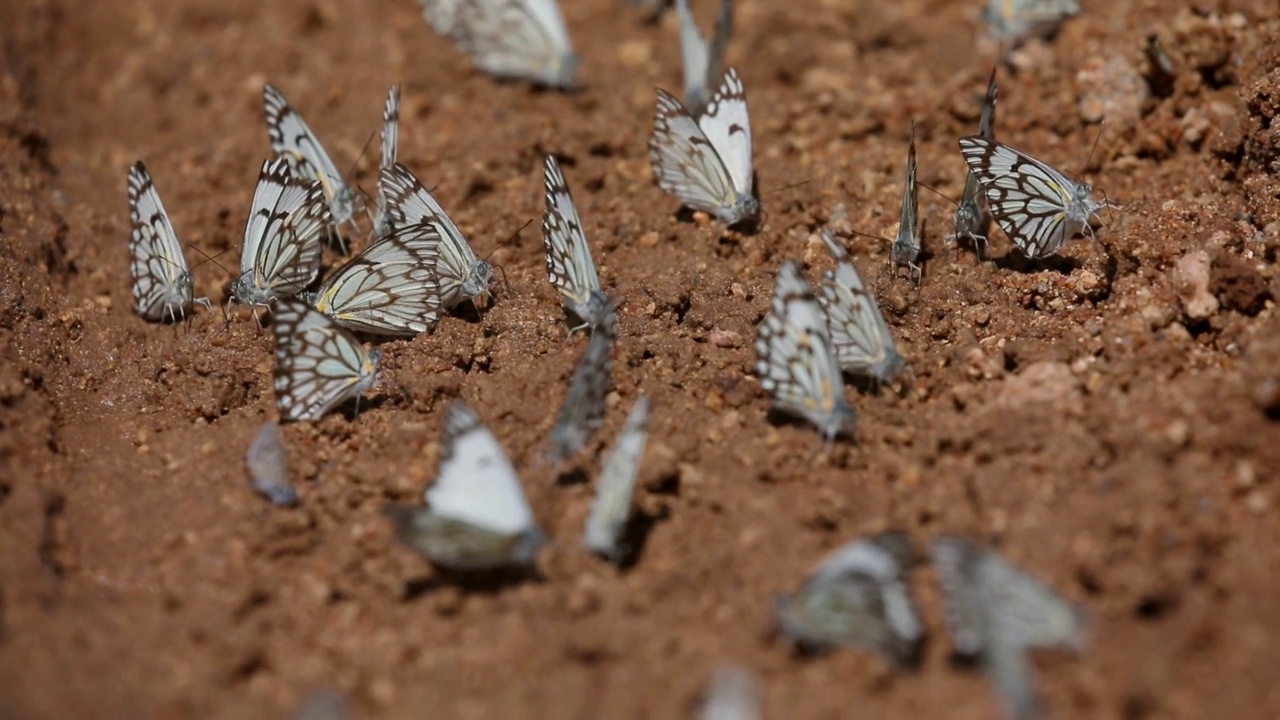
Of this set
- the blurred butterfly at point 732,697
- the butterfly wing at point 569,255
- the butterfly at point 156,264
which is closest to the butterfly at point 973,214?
the butterfly wing at point 569,255

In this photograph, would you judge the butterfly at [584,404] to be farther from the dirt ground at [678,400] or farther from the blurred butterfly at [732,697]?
the blurred butterfly at [732,697]

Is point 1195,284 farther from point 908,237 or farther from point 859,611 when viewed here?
point 859,611

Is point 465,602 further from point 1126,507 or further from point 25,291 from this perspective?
point 25,291

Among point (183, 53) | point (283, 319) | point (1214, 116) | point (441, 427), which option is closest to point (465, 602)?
point (441, 427)

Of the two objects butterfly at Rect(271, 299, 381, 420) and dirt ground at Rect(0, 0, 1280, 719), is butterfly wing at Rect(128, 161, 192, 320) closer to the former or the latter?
dirt ground at Rect(0, 0, 1280, 719)

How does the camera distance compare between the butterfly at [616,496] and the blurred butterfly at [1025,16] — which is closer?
the butterfly at [616,496]

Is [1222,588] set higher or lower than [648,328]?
lower

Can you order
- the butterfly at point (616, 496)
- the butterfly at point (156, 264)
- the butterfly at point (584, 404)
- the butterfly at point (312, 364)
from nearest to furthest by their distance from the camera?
the butterfly at point (616, 496)
the butterfly at point (584, 404)
the butterfly at point (312, 364)
the butterfly at point (156, 264)

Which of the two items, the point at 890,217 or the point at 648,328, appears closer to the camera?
the point at 648,328
